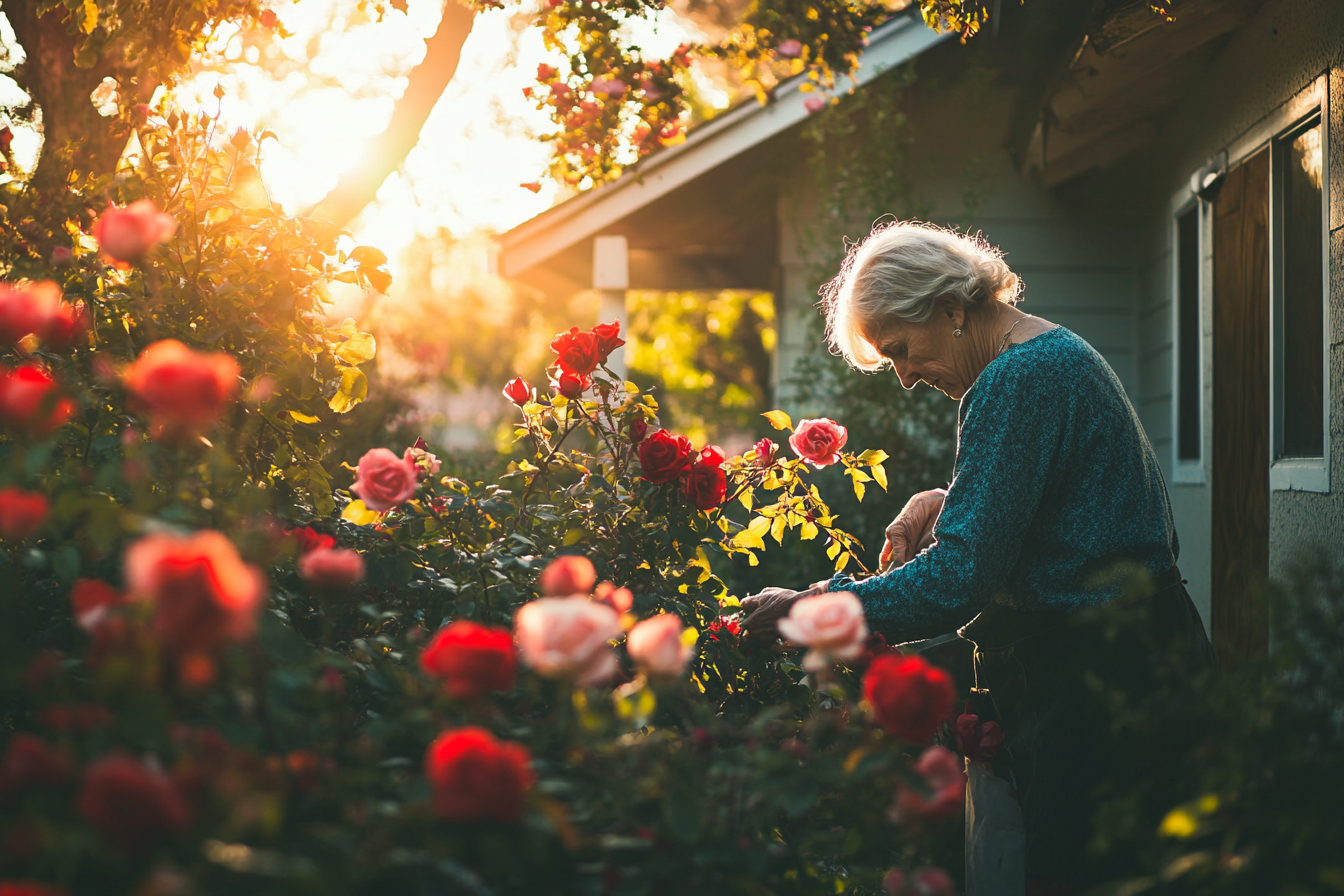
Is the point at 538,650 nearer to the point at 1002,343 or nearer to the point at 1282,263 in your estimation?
the point at 1002,343

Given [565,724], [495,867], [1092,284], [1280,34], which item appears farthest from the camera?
[1092,284]

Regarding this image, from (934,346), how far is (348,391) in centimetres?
129

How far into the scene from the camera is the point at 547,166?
3816 millimetres

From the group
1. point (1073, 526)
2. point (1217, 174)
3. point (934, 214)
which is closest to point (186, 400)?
point (1073, 526)

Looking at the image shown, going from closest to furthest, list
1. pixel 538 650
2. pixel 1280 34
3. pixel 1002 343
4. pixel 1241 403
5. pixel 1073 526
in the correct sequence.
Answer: pixel 538 650, pixel 1073 526, pixel 1002 343, pixel 1280 34, pixel 1241 403

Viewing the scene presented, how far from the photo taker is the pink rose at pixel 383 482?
165cm

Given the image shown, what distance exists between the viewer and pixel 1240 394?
3617mm

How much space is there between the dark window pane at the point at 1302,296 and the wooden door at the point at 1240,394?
0.53 ft

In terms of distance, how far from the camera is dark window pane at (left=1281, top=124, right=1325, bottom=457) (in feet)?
9.45

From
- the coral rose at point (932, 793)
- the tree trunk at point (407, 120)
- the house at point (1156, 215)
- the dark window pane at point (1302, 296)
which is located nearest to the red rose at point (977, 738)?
the house at point (1156, 215)

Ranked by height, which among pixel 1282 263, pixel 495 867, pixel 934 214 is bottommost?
pixel 495 867

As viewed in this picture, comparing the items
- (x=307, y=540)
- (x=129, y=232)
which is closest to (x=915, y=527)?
(x=307, y=540)

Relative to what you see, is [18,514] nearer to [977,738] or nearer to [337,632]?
[337,632]

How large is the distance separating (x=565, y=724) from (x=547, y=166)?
3070mm
